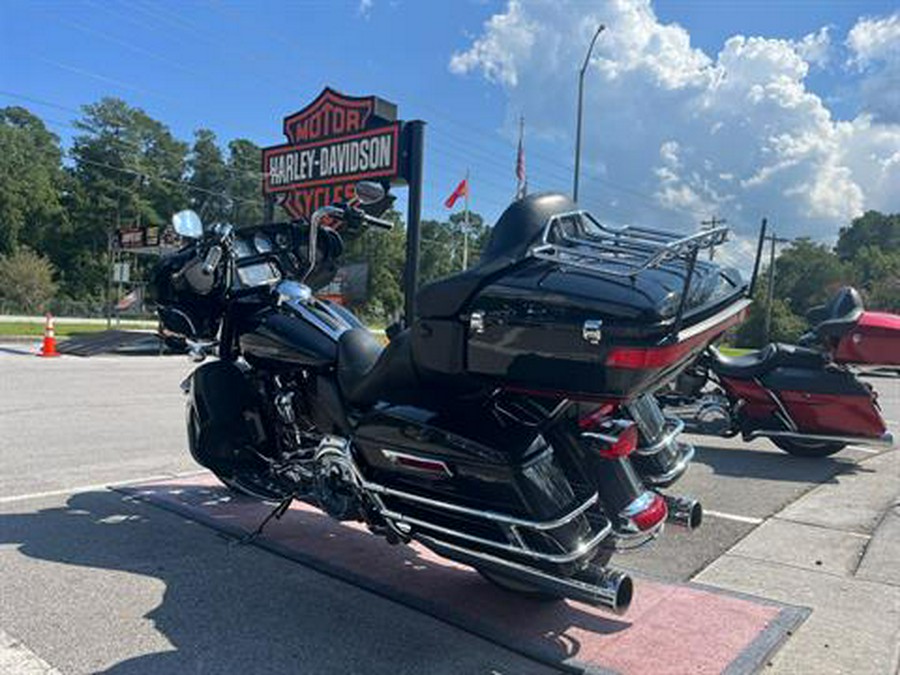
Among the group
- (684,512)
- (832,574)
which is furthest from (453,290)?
(832,574)

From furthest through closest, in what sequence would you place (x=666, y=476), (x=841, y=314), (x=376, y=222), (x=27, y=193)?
1. (x=27, y=193)
2. (x=841, y=314)
3. (x=376, y=222)
4. (x=666, y=476)

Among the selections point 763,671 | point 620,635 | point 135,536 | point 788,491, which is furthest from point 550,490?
point 788,491

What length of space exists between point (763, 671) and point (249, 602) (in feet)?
7.24

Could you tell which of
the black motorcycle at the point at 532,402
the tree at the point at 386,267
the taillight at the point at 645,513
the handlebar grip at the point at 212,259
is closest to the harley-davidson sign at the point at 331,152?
the handlebar grip at the point at 212,259

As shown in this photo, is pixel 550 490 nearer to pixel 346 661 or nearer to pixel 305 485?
pixel 346 661

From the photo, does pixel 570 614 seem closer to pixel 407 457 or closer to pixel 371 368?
pixel 407 457

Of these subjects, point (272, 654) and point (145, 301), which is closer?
point (272, 654)

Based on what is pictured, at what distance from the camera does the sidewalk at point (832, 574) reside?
3.07m

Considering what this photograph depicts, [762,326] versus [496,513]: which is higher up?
[762,326]

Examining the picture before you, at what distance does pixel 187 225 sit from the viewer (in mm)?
4375

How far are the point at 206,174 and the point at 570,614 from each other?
86656mm

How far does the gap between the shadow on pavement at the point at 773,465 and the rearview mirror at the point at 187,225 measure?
15.9 ft

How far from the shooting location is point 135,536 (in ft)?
14.0

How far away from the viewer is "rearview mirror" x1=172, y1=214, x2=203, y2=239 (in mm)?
4332
